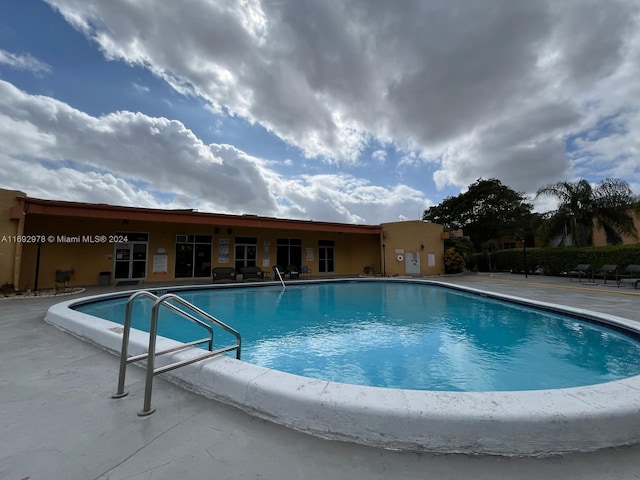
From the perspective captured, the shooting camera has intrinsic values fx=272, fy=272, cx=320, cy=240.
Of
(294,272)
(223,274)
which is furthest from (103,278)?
(294,272)

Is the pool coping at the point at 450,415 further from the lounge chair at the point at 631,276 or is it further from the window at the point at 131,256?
the window at the point at 131,256

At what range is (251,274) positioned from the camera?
14.5 metres

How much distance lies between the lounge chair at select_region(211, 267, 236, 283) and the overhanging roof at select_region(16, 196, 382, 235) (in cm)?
228

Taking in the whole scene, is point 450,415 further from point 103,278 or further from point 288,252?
point 288,252

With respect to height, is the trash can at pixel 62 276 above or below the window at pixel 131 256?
below

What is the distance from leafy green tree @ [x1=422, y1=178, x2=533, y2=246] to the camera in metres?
28.8

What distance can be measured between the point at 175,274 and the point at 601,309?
16307mm

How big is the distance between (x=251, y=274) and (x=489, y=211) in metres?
27.2

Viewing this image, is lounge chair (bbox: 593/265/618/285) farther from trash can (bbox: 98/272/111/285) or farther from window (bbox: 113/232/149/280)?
trash can (bbox: 98/272/111/285)

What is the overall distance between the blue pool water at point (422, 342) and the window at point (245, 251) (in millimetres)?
6196

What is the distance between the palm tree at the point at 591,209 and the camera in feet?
47.9

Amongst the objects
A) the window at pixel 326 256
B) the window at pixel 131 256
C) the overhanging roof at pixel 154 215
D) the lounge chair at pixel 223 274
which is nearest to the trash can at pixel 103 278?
the window at pixel 131 256

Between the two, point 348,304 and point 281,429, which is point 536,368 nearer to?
point 281,429

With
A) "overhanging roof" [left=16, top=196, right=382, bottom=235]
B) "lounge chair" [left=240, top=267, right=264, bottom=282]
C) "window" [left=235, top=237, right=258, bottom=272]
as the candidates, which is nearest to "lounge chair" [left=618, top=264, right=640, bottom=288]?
"overhanging roof" [left=16, top=196, right=382, bottom=235]
